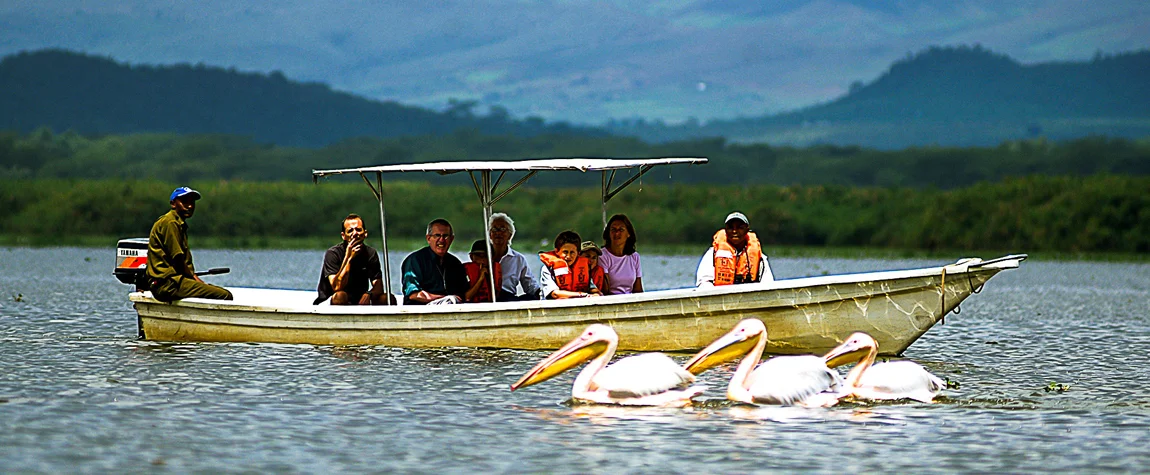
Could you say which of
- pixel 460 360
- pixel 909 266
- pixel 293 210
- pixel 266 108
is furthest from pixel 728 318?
pixel 266 108

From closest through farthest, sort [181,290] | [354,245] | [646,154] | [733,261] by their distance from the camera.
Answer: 1. [733,261]
2. [354,245]
3. [181,290]
4. [646,154]

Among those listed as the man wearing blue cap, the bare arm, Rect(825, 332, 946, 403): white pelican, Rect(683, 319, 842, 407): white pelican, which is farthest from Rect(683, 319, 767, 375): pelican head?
the man wearing blue cap

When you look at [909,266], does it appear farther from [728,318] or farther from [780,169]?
[780,169]

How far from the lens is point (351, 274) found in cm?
1659

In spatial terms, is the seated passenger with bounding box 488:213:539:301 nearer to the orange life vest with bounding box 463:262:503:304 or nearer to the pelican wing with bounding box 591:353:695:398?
the orange life vest with bounding box 463:262:503:304

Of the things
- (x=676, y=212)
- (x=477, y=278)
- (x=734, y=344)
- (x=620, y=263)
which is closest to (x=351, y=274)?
(x=477, y=278)

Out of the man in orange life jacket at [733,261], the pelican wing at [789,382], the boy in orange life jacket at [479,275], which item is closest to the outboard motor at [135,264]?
the boy in orange life jacket at [479,275]

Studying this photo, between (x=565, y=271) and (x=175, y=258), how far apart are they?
3855mm

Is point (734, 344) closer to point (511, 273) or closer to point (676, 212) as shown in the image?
point (511, 273)

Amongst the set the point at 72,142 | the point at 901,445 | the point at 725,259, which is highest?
the point at 72,142

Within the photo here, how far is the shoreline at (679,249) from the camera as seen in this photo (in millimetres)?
47844

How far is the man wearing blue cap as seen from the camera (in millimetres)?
16172

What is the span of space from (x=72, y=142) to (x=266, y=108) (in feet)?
267

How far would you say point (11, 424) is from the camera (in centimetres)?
1136
